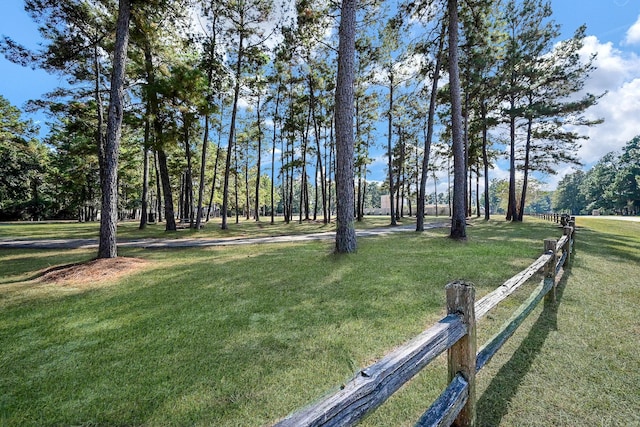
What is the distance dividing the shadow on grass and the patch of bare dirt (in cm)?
714

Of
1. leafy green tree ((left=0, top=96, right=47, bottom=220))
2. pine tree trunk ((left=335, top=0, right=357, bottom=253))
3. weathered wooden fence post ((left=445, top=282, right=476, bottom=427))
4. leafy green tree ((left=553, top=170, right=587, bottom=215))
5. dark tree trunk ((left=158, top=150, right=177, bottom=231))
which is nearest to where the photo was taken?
weathered wooden fence post ((left=445, top=282, right=476, bottom=427))

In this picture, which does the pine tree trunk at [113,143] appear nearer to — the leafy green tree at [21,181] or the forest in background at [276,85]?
the forest in background at [276,85]

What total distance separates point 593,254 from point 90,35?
2185 cm

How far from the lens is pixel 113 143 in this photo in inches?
295

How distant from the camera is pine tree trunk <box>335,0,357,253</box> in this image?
8.25 metres

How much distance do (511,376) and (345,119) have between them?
699 centimetres

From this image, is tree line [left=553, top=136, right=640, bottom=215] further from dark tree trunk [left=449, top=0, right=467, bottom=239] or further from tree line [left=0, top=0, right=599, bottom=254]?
dark tree trunk [left=449, top=0, right=467, bottom=239]

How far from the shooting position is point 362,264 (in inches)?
287

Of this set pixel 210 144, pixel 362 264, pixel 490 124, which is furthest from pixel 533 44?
pixel 210 144

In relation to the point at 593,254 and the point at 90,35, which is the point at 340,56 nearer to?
the point at 593,254

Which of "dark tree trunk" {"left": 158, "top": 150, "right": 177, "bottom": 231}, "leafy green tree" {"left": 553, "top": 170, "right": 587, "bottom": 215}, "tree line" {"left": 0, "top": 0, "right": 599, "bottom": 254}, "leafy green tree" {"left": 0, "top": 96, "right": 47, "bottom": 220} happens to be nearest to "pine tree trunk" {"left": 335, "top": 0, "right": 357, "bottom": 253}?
"tree line" {"left": 0, "top": 0, "right": 599, "bottom": 254}

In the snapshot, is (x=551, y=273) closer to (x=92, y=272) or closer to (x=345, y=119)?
(x=345, y=119)

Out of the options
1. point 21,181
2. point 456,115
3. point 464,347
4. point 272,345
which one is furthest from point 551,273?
point 21,181

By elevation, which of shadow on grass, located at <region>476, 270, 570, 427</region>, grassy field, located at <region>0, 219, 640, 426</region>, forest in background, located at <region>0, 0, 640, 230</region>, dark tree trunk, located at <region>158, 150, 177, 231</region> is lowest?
shadow on grass, located at <region>476, 270, 570, 427</region>
